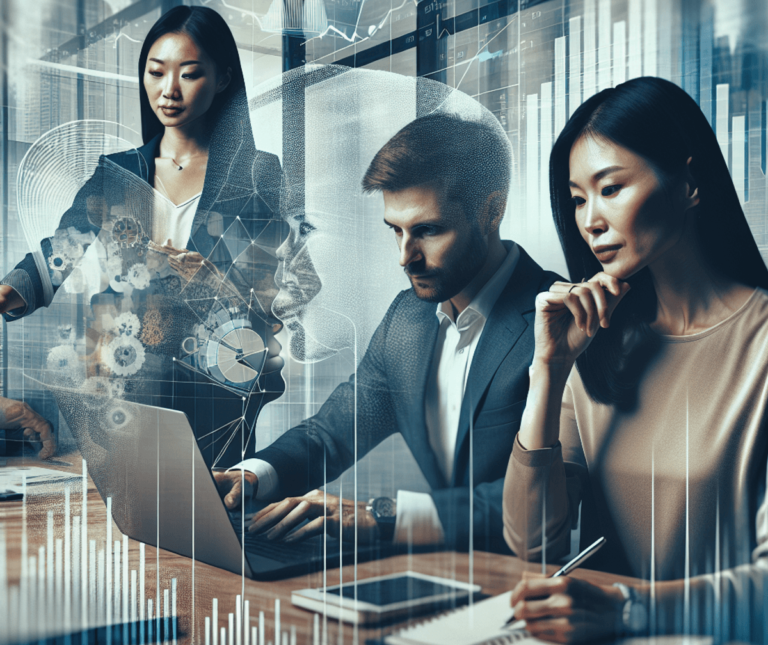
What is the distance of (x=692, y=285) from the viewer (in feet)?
6.77

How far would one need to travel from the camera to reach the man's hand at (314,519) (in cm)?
259

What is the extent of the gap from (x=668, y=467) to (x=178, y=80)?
2.21 meters

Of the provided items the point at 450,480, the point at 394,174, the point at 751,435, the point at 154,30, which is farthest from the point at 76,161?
the point at 751,435

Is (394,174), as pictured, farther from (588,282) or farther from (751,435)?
(751,435)

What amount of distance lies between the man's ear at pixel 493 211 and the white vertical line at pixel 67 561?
1973 mm

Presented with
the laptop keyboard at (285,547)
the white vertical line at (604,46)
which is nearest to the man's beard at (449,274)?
the white vertical line at (604,46)

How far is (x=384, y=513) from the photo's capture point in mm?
2541

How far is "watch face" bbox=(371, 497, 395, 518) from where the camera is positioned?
2.52 meters

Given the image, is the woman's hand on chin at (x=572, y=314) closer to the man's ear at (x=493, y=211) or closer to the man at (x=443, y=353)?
the man at (x=443, y=353)

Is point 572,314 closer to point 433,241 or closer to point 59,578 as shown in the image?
point 433,241

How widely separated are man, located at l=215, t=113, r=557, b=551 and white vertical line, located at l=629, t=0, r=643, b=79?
414 mm

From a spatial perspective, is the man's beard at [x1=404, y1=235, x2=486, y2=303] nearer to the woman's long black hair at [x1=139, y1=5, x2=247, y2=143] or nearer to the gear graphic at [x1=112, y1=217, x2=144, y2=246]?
the woman's long black hair at [x1=139, y1=5, x2=247, y2=143]

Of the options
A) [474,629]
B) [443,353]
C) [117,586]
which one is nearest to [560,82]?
[443,353]

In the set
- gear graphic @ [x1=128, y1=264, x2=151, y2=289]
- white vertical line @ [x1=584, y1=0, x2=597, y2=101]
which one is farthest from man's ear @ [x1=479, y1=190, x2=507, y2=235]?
gear graphic @ [x1=128, y1=264, x2=151, y2=289]
